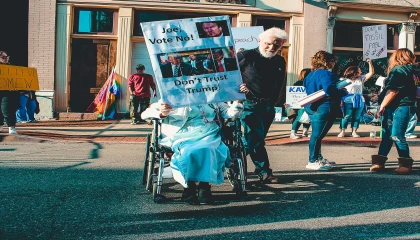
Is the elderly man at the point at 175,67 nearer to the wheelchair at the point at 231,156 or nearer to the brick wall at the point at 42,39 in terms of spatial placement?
the wheelchair at the point at 231,156

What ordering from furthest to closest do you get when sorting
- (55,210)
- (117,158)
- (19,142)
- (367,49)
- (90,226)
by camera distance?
(367,49) < (19,142) < (117,158) < (55,210) < (90,226)

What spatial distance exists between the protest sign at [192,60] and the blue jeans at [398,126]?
2.89 metres

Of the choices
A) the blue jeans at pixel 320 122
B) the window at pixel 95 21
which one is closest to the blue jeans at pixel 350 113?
the blue jeans at pixel 320 122

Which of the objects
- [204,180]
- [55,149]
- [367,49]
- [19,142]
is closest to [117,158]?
[55,149]

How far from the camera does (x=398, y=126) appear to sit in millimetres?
6621

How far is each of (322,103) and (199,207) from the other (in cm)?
292

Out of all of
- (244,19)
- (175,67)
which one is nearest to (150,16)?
(244,19)

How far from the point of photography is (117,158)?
7762 millimetres

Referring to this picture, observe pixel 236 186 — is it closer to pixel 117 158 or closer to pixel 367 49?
pixel 117 158

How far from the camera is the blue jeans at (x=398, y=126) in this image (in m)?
6.61

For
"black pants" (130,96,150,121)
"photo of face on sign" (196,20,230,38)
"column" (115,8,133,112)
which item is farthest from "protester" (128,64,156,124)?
"photo of face on sign" (196,20,230,38)

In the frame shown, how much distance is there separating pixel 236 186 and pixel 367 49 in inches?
334

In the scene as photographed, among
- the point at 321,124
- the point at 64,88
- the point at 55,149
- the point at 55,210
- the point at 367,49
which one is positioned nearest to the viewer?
the point at 55,210

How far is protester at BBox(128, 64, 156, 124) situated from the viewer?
13172 mm
